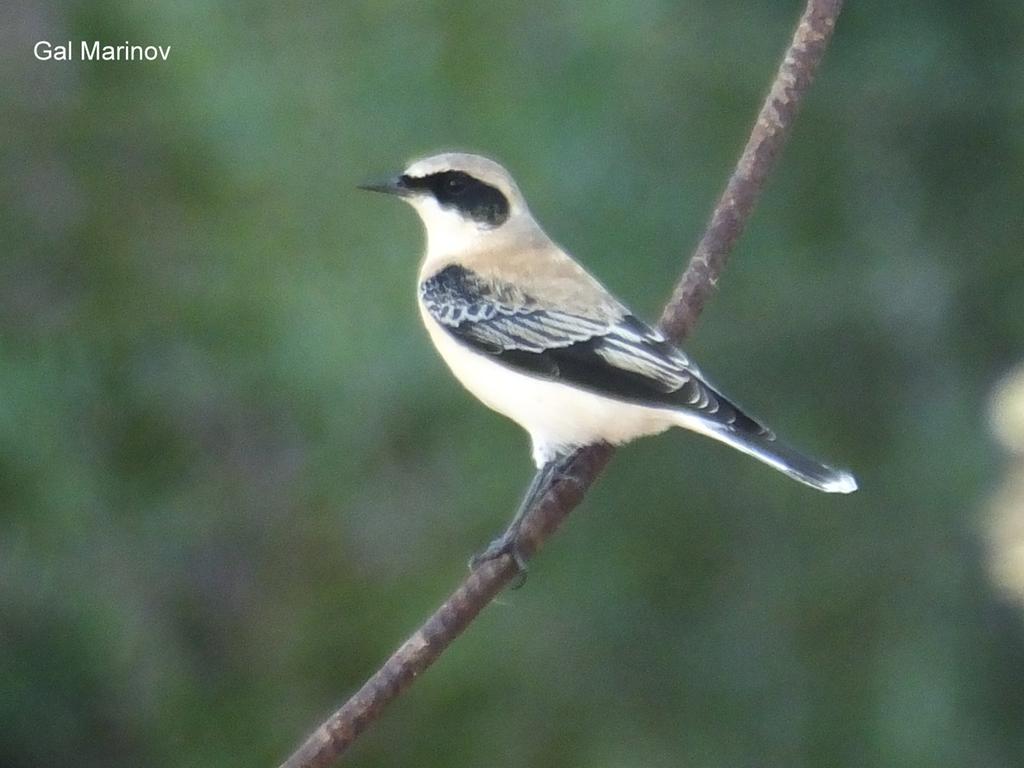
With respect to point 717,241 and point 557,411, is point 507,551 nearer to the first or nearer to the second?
point 557,411

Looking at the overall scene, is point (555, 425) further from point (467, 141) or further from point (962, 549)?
point (962, 549)

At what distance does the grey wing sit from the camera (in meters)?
3.20

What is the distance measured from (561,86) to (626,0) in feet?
1.25

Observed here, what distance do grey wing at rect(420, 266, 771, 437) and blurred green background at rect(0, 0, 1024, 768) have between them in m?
1.81

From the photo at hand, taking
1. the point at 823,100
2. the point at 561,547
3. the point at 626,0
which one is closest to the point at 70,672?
the point at 561,547

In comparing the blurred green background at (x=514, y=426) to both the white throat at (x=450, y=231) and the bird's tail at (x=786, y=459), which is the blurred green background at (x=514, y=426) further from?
the bird's tail at (x=786, y=459)

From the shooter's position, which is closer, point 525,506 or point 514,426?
point 525,506

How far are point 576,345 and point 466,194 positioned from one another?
0.51 m

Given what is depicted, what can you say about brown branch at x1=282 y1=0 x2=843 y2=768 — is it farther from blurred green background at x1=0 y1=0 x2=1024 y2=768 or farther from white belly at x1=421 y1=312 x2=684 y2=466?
blurred green background at x1=0 y1=0 x2=1024 y2=768

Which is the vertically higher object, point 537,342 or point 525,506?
point 537,342

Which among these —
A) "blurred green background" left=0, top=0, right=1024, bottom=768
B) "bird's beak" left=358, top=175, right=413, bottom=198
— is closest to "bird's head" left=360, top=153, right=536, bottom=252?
"bird's beak" left=358, top=175, right=413, bottom=198

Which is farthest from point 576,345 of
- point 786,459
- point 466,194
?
point 786,459

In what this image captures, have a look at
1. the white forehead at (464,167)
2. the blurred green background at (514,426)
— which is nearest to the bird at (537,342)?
the white forehead at (464,167)

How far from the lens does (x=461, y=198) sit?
368 cm
